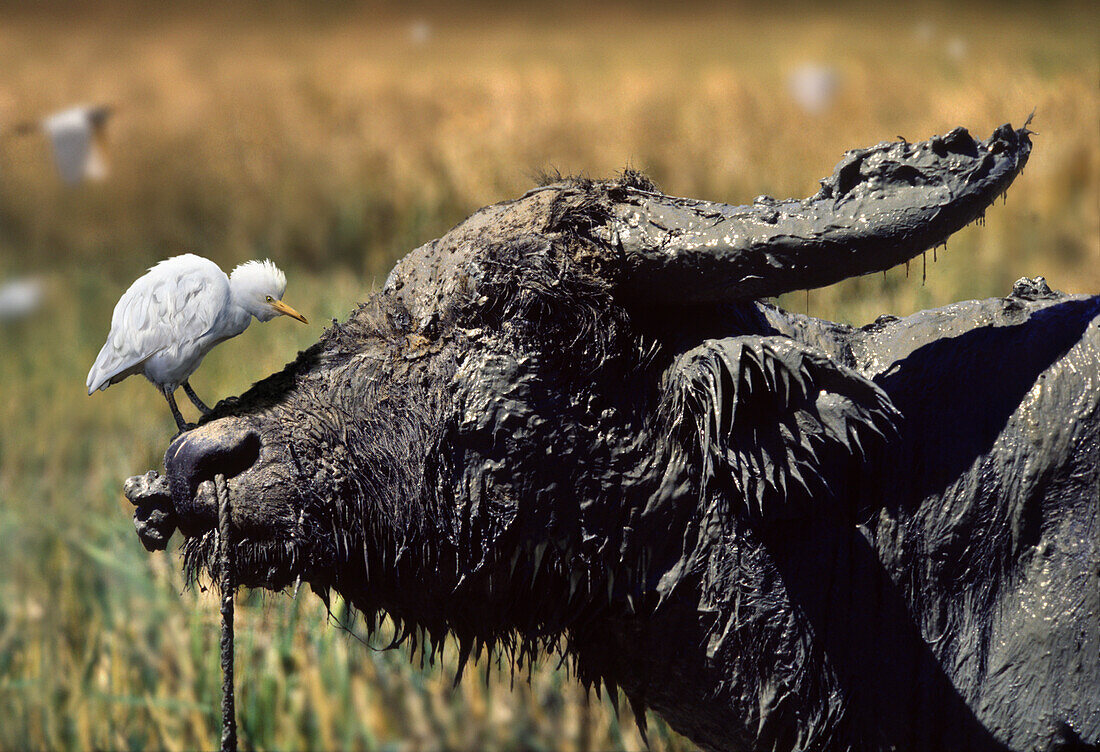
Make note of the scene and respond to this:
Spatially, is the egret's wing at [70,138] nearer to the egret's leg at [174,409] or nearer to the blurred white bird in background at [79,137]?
the blurred white bird in background at [79,137]

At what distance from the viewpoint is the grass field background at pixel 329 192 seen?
9.25 feet

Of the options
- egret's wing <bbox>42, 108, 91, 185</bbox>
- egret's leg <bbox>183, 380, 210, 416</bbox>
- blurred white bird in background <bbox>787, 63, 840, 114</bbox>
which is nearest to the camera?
egret's leg <bbox>183, 380, 210, 416</bbox>

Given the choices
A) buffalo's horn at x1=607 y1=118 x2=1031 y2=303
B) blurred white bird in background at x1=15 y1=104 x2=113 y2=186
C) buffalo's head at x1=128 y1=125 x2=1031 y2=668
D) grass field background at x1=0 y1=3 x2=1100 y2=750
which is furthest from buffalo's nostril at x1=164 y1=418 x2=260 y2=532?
blurred white bird in background at x1=15 y1=104 x2=113 y2=186

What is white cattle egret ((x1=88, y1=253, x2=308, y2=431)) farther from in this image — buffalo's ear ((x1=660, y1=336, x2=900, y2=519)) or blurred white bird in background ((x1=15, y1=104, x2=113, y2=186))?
blurred white bird in background ((x1=15, y1=104, x2=113, y2=186))

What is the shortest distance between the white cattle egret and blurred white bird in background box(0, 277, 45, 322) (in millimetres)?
2249

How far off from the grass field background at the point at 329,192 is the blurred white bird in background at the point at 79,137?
0.20m

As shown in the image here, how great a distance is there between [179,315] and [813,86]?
8.32 ft

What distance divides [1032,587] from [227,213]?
10.2ft

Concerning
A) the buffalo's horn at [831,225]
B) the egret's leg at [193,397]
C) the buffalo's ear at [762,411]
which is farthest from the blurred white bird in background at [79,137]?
the buffalo's ear at [762,411]

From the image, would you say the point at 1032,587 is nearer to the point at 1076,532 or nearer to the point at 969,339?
the point at 1076,532

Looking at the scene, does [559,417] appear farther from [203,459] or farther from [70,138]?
[70,138]

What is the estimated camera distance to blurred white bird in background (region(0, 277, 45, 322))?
3352 mm

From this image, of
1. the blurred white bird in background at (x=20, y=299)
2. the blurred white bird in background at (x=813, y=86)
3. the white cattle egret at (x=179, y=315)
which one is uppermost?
the blurred white bird in background at (x=813, y=86)

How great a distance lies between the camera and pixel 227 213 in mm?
3787
